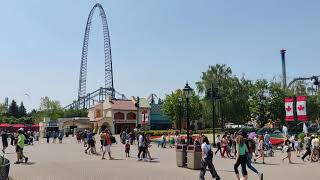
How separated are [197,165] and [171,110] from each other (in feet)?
217

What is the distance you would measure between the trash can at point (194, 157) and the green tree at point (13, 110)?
144m

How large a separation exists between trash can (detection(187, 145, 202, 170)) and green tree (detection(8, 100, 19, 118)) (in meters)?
144

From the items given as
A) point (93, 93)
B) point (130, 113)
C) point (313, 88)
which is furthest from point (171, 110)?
point (93, 93)

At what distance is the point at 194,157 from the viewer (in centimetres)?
1877

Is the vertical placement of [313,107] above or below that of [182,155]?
above

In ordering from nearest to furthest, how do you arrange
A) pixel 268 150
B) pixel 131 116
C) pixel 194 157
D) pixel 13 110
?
pixel 194 157, pixel 268 150, pixel 131 116, pixel 13 110

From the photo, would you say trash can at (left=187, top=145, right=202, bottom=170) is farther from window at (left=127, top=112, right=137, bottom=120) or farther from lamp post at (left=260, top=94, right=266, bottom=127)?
window at (left=127, top=112, right=137, bottom=120)

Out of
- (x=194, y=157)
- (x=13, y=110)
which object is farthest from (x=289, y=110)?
(x=13, y=110)

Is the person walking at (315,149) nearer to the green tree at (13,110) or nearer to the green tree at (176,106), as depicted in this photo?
the green tree at (176,106)

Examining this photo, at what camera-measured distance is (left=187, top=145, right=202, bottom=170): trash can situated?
1877 cm

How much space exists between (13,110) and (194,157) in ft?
481

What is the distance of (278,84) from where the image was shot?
72688 mm

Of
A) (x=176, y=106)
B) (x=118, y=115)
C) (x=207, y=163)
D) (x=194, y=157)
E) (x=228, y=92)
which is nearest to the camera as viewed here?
(x=207, y=163)

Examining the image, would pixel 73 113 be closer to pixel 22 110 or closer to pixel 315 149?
pixel 22 110
